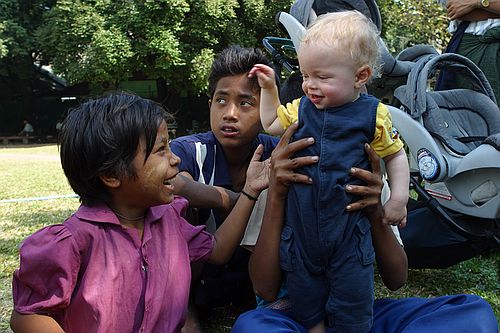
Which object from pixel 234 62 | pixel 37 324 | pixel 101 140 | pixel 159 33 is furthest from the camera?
pixel 159 33

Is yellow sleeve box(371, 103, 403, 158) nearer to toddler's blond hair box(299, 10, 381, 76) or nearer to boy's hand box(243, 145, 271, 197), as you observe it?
toddler's blond hair box(299, 10, 381, 76)

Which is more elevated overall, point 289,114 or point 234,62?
point 234,62

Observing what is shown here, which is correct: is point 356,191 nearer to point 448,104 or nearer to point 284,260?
point 284,260

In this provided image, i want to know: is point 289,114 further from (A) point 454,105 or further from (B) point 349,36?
(A) point 454,105

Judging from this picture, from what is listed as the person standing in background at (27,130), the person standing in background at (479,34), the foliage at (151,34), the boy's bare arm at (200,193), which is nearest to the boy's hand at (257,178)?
the boy's bare arm at (200,193)

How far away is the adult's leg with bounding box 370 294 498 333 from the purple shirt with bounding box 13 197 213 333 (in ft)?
2.37

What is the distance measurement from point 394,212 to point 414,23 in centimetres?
1553

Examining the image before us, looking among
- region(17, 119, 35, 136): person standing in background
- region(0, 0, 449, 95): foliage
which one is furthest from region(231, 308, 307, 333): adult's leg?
region(17, 119, 35, 136): person standing in background

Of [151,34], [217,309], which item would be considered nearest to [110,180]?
[217,309]

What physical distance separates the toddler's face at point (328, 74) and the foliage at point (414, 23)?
13.6m

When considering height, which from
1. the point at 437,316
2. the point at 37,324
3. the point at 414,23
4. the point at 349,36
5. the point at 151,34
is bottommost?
the point at 437,316

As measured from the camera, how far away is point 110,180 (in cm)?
159

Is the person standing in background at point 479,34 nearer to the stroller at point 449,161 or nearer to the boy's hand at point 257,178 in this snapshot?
the stroller at point 449,161

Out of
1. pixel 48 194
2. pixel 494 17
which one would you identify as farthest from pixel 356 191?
pixel 48 194
